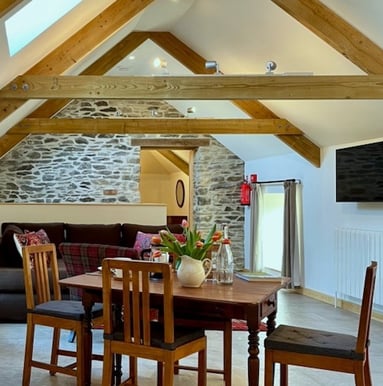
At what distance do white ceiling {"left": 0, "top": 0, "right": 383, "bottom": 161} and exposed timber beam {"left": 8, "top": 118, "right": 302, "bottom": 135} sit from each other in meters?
0.23

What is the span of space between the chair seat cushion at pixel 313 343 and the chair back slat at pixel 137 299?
603mm

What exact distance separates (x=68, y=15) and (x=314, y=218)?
4.51 metres

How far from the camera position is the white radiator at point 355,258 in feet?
19.9

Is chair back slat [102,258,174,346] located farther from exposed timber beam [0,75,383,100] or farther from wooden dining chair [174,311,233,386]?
exposed timber beam [0,75,383,100]

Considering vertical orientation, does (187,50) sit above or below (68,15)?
above

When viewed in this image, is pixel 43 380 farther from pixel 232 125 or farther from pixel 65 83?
pixel 232 125

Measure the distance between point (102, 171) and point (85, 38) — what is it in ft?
14.1

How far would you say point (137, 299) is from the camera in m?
2.87

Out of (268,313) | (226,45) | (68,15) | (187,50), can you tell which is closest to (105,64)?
(187,50)

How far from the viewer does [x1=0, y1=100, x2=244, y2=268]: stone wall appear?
9.53 metres

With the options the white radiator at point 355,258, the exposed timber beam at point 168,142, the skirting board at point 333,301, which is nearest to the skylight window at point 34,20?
the white radiator at point 355,258

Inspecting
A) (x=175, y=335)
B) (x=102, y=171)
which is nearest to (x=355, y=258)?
(x=175, y=335)

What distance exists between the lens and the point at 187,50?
777 centimetres

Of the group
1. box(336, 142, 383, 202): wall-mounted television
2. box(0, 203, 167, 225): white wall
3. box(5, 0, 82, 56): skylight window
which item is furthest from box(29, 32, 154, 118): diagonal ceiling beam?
box(336, 142, 383, 202): wall-mounted television
